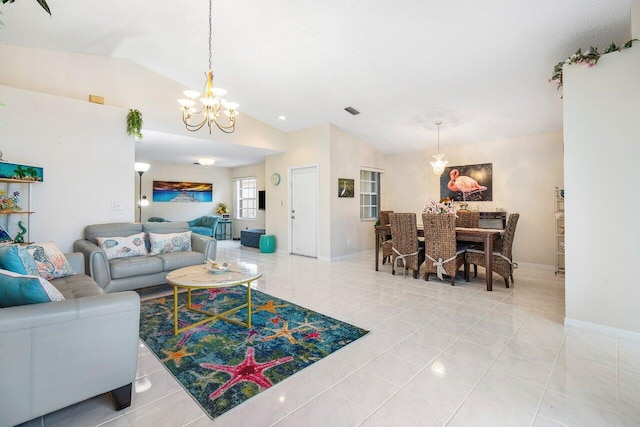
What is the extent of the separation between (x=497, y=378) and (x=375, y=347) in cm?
87

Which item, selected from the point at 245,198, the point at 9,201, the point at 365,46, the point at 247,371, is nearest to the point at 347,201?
the point at 365,46

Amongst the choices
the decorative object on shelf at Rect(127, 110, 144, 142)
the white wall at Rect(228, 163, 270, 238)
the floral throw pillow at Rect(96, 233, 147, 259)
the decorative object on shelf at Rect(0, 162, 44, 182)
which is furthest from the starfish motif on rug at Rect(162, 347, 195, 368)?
the white wall at Rect(228, 163, 270, 238)

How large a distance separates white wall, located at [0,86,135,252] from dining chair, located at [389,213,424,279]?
414cm

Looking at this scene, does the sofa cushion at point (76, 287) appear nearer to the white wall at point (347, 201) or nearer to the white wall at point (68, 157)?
the white wall at point (68, 157)

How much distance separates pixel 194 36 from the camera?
3.91 m

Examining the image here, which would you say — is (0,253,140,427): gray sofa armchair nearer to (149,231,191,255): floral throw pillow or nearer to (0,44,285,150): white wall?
(149,231,191,255): floral throw pillow

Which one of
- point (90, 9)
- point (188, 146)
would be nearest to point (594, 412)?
point (90, 9)

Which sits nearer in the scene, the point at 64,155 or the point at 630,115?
the point at 630,115

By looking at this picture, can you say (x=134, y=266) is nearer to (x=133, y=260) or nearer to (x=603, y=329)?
(x=133, y=260)

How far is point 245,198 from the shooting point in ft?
33.1

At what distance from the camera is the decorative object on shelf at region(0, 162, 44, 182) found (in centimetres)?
327

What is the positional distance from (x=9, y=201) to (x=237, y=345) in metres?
3.25

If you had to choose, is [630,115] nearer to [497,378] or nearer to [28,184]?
[497,378]

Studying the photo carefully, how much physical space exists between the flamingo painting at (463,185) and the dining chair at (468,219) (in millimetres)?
Answer: 893
